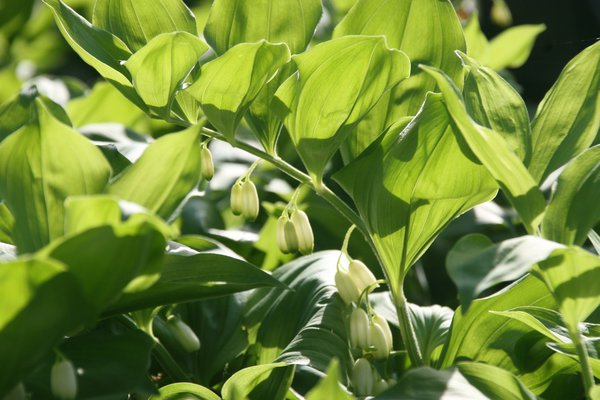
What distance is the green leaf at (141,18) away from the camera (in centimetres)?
95

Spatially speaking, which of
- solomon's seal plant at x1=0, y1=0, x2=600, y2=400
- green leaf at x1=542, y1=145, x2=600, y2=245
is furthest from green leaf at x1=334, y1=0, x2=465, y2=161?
green leaf at x1=542, y1=145, x2=600, y2=245

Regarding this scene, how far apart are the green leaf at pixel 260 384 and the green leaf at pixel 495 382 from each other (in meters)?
0.19

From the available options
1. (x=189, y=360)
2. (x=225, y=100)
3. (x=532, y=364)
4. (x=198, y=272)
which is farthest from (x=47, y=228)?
(x=532, y=364)

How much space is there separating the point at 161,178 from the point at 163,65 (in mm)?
210

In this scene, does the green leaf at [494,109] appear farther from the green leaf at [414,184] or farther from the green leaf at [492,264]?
the green leaf at [492,264]

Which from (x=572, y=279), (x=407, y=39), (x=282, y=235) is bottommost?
(x=282, y=235)

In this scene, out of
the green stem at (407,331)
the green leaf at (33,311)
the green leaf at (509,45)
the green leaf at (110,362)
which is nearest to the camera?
the green leaf at (33,311)

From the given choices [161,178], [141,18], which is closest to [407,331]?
[161,178]

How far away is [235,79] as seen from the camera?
33.2 inches

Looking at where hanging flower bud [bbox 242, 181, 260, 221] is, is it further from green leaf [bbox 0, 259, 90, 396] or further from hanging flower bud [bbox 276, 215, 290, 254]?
green leaf [bbox 0, 259, 90, 396]

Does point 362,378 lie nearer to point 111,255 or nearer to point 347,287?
point 347,287

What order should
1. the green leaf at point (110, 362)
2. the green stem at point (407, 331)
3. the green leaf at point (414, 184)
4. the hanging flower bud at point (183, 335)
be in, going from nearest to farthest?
the green leaf at point (110, 362) < the green leaf at point (414, 184) < the green stem at point (407, 331) < the hanging flower bud at point (183, 335)

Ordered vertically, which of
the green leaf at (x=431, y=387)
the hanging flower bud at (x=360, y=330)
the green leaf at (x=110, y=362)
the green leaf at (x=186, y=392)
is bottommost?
the green leaf at (x=186, y=392)

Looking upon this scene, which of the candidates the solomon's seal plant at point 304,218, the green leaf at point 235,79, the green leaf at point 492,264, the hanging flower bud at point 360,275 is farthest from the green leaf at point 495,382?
the green leaf at point 235,79
